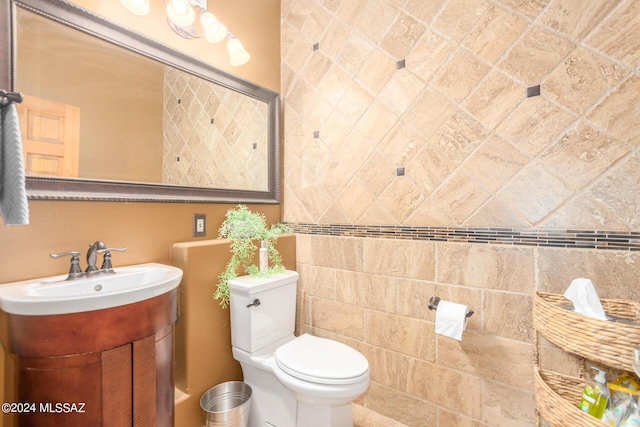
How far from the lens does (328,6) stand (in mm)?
1935

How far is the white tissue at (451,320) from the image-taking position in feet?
4.33

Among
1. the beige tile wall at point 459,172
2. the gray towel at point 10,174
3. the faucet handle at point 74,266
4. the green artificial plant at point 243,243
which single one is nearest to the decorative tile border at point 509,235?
the beige tile wall at point 459,172

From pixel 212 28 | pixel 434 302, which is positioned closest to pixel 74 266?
pixel 212 28

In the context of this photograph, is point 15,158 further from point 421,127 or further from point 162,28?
point 421,127

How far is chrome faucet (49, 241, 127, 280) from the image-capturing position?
1.13 metres

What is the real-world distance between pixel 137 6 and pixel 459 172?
5.70ft

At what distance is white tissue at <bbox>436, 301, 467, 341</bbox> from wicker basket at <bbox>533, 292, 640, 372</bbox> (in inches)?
11.0

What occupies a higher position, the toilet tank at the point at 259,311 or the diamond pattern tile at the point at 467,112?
the diamond pattern tile at the point at 467,112

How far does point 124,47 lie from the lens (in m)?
1.38

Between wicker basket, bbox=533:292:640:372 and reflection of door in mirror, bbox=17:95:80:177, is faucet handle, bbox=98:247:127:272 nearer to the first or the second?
reflection of door in mirror, bbox=17:95:80:177

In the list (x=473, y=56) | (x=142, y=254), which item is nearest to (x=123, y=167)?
(x=142, y=254)

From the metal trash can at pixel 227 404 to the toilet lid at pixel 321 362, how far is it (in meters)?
0.40

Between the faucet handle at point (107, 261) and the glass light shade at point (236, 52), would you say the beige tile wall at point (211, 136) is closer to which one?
the glass light shade at point (236, 52)

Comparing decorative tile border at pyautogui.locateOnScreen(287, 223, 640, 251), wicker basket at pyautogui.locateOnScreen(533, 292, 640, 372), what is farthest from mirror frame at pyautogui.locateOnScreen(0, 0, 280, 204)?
wicker basket at pyautogui.locateOnScreen(533, 292, 640, 372)
